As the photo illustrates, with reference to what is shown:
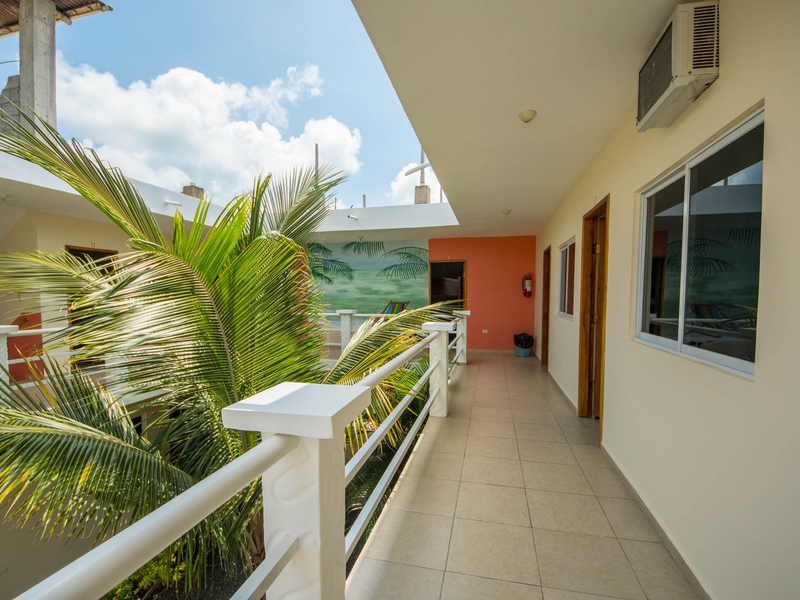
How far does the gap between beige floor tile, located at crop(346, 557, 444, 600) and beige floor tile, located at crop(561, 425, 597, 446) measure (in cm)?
197

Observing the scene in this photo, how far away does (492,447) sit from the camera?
2926mm

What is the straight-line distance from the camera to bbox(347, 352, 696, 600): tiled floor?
155 centimetres

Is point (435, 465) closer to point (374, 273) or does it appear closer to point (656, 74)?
point (656, 74)

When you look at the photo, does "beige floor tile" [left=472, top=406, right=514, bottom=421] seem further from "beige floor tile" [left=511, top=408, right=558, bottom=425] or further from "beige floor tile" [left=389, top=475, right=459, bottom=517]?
"beige floor tile" [left=389, top=475, right=459, bottom=517]

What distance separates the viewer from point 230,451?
6.21 ft

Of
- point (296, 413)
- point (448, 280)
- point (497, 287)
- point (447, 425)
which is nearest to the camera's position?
point (296, 413)

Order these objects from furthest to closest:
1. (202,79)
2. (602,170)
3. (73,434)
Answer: (202,79) < (602,170) < (73,434)

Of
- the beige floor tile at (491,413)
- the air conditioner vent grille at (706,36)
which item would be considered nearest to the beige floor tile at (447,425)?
the beige floor tile at (491,413)

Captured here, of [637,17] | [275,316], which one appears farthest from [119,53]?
[637,17]

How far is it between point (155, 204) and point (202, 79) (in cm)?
688

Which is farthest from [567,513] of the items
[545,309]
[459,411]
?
[545,309]

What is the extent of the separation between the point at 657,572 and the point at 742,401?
37.0 inches

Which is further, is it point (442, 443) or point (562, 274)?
point (562, 274)

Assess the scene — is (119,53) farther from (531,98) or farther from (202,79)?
(531,98)
